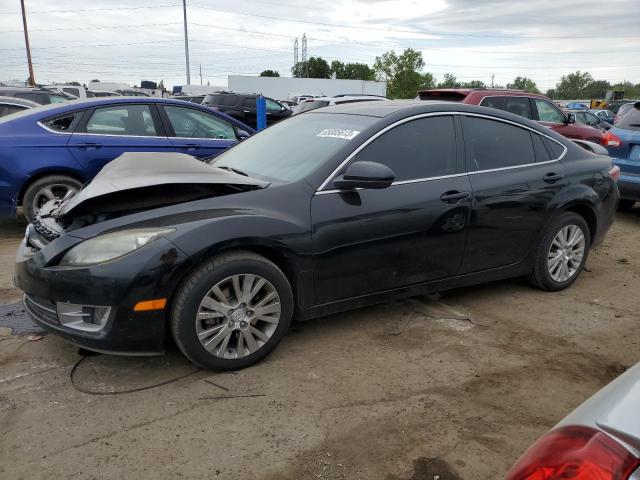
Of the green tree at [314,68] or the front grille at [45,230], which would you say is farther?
the green tree at [314,68]

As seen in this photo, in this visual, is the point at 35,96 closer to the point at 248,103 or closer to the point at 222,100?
the point at 222,100

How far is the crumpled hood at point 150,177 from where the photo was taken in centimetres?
317

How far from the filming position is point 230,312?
314 centimetres

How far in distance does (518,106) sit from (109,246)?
8102mm

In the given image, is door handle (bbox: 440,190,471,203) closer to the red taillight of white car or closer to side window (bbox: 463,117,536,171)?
side window (bbox: 463,117,536,171)

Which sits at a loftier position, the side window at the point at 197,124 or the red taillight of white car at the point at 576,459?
the side window at the point at 197,124

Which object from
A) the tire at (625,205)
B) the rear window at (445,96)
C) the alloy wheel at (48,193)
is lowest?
the tire at (625,205)

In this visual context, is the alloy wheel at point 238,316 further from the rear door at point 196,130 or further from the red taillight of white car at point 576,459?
the rear door at point 196,130

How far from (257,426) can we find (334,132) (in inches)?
82.4

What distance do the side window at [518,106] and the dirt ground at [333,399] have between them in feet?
18.3

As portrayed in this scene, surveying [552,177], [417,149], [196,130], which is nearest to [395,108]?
[417,149]

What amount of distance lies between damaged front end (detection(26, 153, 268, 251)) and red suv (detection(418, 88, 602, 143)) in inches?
241

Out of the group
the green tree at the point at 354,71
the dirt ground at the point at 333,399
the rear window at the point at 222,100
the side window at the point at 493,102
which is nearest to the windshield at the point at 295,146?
the dirt ground at the point at 333,399

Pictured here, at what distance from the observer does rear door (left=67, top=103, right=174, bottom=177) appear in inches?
244
